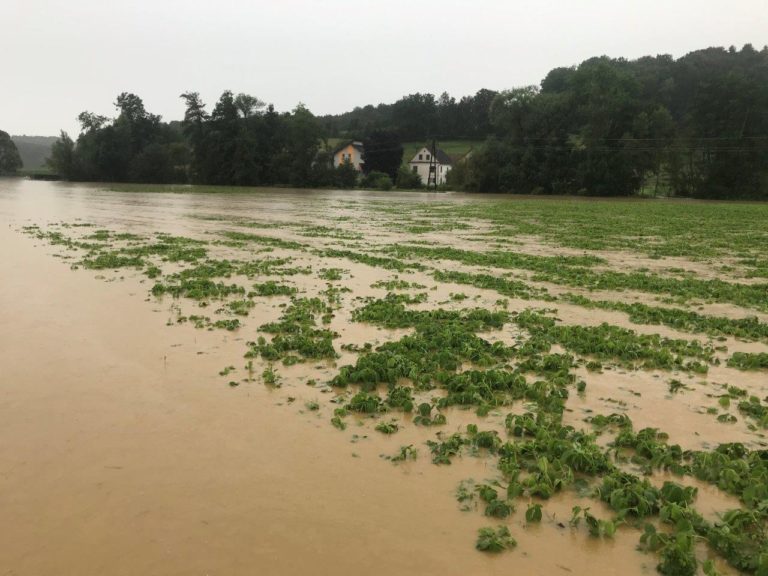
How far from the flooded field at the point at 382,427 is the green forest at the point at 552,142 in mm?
66118

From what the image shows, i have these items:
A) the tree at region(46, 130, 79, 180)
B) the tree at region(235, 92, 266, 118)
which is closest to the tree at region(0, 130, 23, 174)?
the tree at region(46, 130, 79, 180)

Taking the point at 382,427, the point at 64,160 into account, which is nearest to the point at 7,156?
the point at 64,160

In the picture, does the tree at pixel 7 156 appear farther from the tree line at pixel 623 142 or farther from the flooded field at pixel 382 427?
the flooded field at pixel 382 427

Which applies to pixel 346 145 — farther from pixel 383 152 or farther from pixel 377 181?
pixel 377 181

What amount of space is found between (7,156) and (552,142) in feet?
427

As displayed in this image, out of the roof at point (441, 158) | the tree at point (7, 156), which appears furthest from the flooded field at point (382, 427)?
the tree at point (7, 156)

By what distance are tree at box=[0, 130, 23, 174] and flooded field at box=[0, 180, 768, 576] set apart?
155057 millimetres

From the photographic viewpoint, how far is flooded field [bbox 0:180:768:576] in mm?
4102

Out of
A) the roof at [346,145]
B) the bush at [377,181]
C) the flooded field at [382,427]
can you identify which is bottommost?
the flooded field at [382,427]

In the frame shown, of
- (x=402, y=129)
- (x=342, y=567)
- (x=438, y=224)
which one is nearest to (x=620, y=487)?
(x=342, y=567)

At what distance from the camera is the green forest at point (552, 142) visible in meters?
71.0

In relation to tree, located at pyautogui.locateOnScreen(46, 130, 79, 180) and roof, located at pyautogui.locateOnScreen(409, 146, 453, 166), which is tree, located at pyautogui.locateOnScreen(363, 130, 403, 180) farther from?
tree, located at pyautogui.locateOnScreen(46, 130, 79, 180)

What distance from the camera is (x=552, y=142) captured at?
7875 centimetres

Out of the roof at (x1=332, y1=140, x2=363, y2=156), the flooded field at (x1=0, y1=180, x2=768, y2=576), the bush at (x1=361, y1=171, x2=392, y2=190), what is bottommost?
the flooded field at (x1=0, y1=180, x2=768, y2=576)
